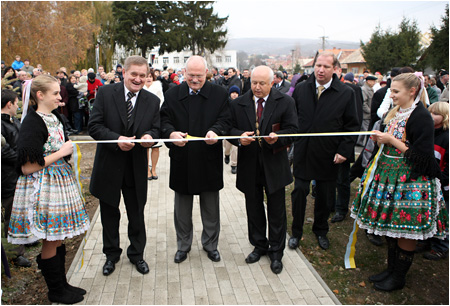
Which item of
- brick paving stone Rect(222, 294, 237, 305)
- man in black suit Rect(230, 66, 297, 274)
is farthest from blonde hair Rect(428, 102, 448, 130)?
brick paving stone Rect(222, 294, 237, 305)

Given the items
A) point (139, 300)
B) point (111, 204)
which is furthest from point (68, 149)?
point (139, 300)

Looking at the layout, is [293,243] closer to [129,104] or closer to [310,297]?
[310,297]

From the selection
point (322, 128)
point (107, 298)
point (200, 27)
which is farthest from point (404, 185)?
A: point (200, 27)

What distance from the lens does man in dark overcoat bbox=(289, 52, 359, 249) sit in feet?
14.9

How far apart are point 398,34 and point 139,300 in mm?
37330

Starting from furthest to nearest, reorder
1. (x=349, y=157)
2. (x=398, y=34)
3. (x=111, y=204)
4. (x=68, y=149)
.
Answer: (x=398, y=34) → (x=349, y=157) → (x=111, y=204) → (x=68, y=149)

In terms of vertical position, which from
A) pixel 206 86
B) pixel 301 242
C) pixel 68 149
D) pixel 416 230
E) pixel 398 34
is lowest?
pixel 301 242

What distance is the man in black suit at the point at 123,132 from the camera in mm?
3817

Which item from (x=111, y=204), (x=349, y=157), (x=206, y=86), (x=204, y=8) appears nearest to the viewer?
(x=111, y=204)

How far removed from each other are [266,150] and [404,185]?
1.47 metres

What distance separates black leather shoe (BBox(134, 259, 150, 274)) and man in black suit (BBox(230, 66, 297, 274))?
1203mm

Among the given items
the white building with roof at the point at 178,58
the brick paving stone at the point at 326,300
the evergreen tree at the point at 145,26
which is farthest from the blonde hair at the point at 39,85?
the evergreen tree at the point at 145,26

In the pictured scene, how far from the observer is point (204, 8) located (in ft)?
164

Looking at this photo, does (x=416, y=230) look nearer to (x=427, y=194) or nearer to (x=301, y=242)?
(x=427, y=194)
